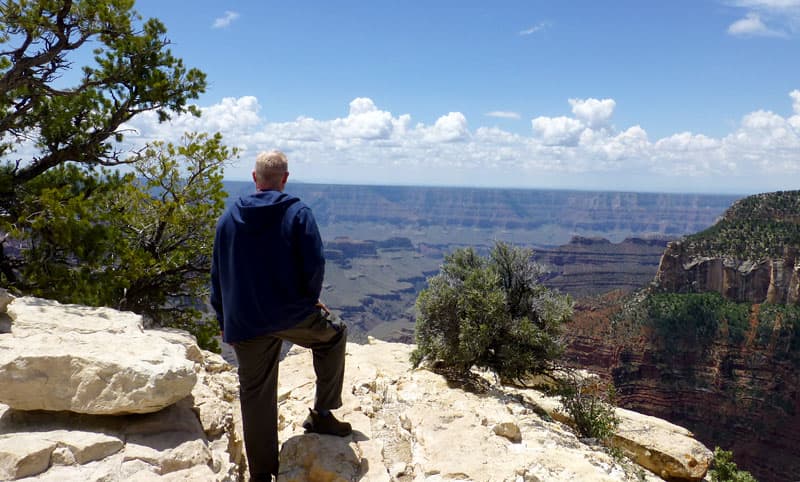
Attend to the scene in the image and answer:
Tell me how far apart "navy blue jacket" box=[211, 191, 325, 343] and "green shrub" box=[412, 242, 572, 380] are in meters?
4.26

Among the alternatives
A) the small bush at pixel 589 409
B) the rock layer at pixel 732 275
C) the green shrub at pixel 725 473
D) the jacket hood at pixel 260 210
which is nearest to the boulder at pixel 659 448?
the small bush at pixel 589 409

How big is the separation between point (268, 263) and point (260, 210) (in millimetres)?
429

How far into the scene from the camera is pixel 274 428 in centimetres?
438

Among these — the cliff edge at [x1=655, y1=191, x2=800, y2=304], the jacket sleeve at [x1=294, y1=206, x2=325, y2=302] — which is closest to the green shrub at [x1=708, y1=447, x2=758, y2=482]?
the jacket sleeve at [x1=294, y1=206, x2=325, y2=302]

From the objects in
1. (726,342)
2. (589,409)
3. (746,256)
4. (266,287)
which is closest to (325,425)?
(266,287)

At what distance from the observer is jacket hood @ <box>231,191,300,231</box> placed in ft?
13.3

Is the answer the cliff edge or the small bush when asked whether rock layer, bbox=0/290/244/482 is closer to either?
the small bush

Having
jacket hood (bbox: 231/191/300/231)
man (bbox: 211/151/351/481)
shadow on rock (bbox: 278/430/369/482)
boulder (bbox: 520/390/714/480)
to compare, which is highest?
jacket hood (bbox: 231/191/300/231)

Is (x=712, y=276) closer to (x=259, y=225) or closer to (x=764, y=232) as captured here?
(x=764, y=232)

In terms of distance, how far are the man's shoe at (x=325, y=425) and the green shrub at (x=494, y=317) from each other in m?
3.25

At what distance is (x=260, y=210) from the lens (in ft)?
13.3

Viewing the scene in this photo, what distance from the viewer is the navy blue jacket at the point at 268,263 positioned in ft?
13.2

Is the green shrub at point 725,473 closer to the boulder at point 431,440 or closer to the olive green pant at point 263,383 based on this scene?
the boulder at point 431,440

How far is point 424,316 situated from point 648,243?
202m
